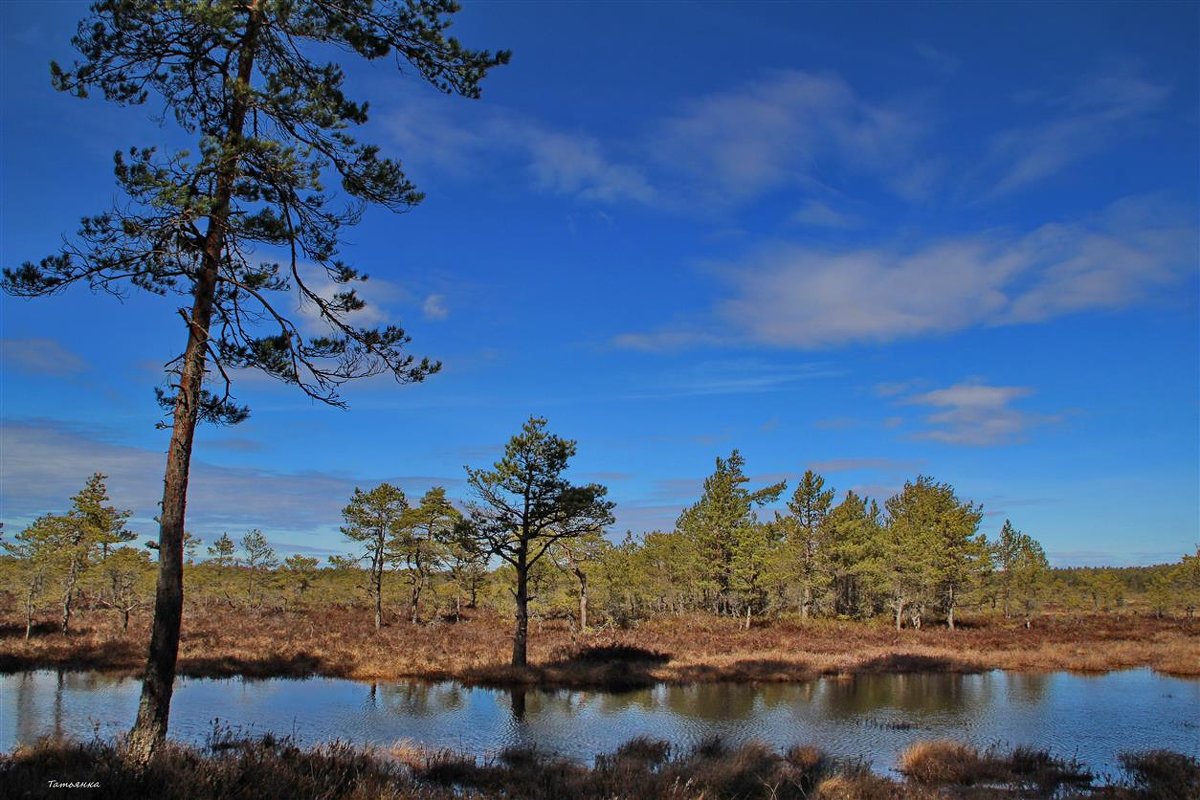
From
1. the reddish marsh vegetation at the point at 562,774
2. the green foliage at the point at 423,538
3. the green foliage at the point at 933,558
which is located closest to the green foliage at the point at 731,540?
the green foliage at the point at 933,558

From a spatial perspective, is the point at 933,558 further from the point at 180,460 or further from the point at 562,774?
the point at 180,460

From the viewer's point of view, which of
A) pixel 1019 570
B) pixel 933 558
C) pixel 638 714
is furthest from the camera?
pixel 1019 570

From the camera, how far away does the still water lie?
18484 mm

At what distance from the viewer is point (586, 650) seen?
118 ft

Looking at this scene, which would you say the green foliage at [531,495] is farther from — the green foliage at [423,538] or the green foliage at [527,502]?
the green foliage at [423,538]

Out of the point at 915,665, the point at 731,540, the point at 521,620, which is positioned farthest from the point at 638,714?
the point at 731,540

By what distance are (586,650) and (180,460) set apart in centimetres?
2884

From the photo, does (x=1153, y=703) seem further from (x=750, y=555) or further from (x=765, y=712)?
(x=750, y=555)

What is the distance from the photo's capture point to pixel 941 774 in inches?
597

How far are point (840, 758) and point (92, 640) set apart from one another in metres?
39.1

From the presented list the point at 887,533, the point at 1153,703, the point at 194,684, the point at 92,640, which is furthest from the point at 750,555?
the point at 92,640

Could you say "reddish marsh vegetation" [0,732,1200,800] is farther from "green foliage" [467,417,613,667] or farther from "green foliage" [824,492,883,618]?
"green foliage" [824,492,883,618]

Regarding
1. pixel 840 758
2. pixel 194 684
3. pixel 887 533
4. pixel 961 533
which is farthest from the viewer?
pixel 887 533

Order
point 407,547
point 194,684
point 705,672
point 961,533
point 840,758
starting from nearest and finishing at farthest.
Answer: point 840,758 → point 194,684 → point 705,672 → point 407,547 → point 961,533
